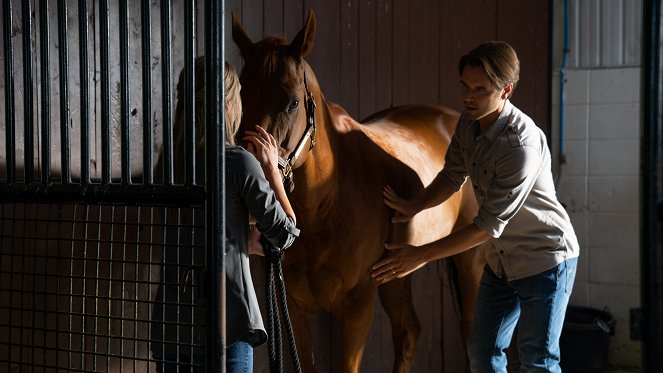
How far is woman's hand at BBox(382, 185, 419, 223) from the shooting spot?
7.08ft

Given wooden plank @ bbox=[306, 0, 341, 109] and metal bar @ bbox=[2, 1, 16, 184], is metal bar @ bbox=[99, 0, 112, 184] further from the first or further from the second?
wooden plank @ bbox=[306, 0, 341, 109]

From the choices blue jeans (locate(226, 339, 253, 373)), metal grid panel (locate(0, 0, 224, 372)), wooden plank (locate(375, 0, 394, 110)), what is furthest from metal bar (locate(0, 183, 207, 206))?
wooden plank (locate(375, 0, 394, 110))

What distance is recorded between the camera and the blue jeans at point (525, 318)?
1.76m

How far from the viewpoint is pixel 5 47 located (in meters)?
1.27

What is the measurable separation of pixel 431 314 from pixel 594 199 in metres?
1.06

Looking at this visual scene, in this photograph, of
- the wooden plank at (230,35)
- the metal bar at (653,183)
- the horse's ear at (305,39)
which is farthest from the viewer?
the wooden plank at (230,35)

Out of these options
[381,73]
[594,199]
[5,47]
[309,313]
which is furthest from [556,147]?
[5,47]

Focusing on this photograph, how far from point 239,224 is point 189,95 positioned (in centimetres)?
32

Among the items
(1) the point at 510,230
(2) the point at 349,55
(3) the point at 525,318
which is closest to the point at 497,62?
(1) the point at 510,230

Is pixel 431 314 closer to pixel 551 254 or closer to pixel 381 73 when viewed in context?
pixel 381 73

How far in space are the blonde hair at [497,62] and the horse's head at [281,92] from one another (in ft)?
1.45

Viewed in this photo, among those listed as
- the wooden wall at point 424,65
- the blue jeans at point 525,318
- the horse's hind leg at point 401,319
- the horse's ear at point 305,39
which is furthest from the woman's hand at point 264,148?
the wooden wall at point 424,65

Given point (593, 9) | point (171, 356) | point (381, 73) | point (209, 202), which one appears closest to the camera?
point (209, 202)

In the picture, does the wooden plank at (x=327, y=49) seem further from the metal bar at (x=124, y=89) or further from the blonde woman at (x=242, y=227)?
the metal bar at (x=124, y=89)
